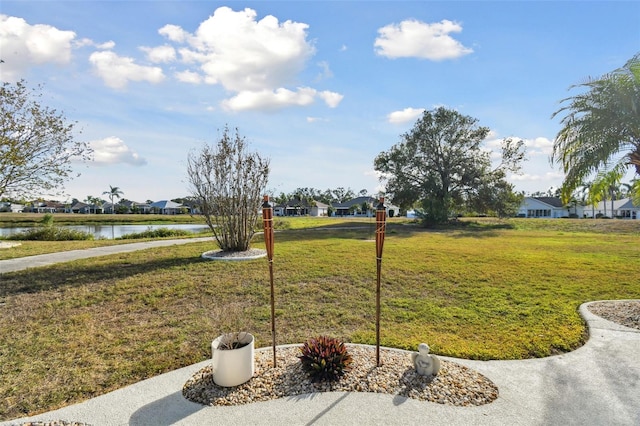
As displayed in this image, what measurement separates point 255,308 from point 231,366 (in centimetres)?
271

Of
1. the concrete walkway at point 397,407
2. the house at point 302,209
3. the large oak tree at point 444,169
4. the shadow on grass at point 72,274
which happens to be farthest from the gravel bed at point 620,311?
the house at point 302,209

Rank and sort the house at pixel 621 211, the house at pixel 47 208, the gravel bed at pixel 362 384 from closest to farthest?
the gravel bed at pixel 362 384 < the house at pixel 621 211 < the house at pixel 47 208

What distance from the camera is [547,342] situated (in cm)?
463

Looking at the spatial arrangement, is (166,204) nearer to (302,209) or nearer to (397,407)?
(302,209)

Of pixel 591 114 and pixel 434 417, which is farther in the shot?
pixel 591 114

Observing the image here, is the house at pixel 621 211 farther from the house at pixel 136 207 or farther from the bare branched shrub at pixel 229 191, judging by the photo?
the house at pixel 136 207

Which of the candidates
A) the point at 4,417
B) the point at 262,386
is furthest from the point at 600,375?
the point at 4,417

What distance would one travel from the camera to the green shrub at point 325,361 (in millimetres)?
3471

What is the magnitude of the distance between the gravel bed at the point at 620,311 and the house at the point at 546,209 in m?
52.7

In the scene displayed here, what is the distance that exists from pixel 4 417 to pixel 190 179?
7733 mm

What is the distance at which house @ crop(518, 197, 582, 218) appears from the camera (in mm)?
52781

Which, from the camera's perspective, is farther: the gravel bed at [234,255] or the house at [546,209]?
the house at [546,209]

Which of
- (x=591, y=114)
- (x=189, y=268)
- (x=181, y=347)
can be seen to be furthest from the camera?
(x=189, y=268)

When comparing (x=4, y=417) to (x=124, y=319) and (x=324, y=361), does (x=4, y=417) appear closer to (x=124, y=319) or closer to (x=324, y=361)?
(x=124, y=319)
